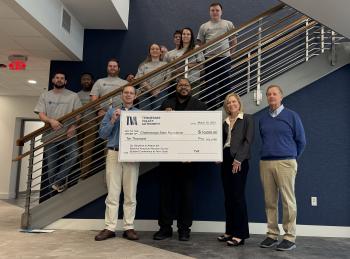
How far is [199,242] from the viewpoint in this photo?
10.9 feet

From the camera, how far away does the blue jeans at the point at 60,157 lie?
12.9ft

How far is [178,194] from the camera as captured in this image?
11.5 ft

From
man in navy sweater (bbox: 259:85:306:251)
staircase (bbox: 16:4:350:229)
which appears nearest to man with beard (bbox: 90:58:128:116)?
staircase (bbox: 16:4:350:229)

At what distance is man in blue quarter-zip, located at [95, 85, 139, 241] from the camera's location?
3361 mm

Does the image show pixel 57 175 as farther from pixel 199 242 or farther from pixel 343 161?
pixel 343 161

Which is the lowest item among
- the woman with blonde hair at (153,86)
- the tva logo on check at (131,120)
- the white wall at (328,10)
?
the tva logo on check at (131,120)

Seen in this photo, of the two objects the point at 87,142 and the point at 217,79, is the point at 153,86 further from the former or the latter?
the point at 87,142

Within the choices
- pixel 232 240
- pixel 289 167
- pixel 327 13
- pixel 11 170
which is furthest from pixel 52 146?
pixel 11 170

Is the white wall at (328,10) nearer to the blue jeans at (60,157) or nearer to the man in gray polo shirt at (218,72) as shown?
the man in gray polo shirt at (218,72)

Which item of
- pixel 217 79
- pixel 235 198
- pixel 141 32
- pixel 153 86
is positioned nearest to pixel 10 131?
pixel 141 32

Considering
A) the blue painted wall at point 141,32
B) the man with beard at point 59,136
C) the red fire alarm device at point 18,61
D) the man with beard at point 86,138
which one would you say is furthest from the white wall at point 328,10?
the red fire alarm device at point 18,61

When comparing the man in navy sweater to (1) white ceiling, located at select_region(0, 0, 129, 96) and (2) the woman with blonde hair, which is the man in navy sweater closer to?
(2) the woman with blonde hair

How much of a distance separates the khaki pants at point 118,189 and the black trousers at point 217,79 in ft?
4.20

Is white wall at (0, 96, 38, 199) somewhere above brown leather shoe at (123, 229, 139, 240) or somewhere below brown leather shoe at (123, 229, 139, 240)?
above
